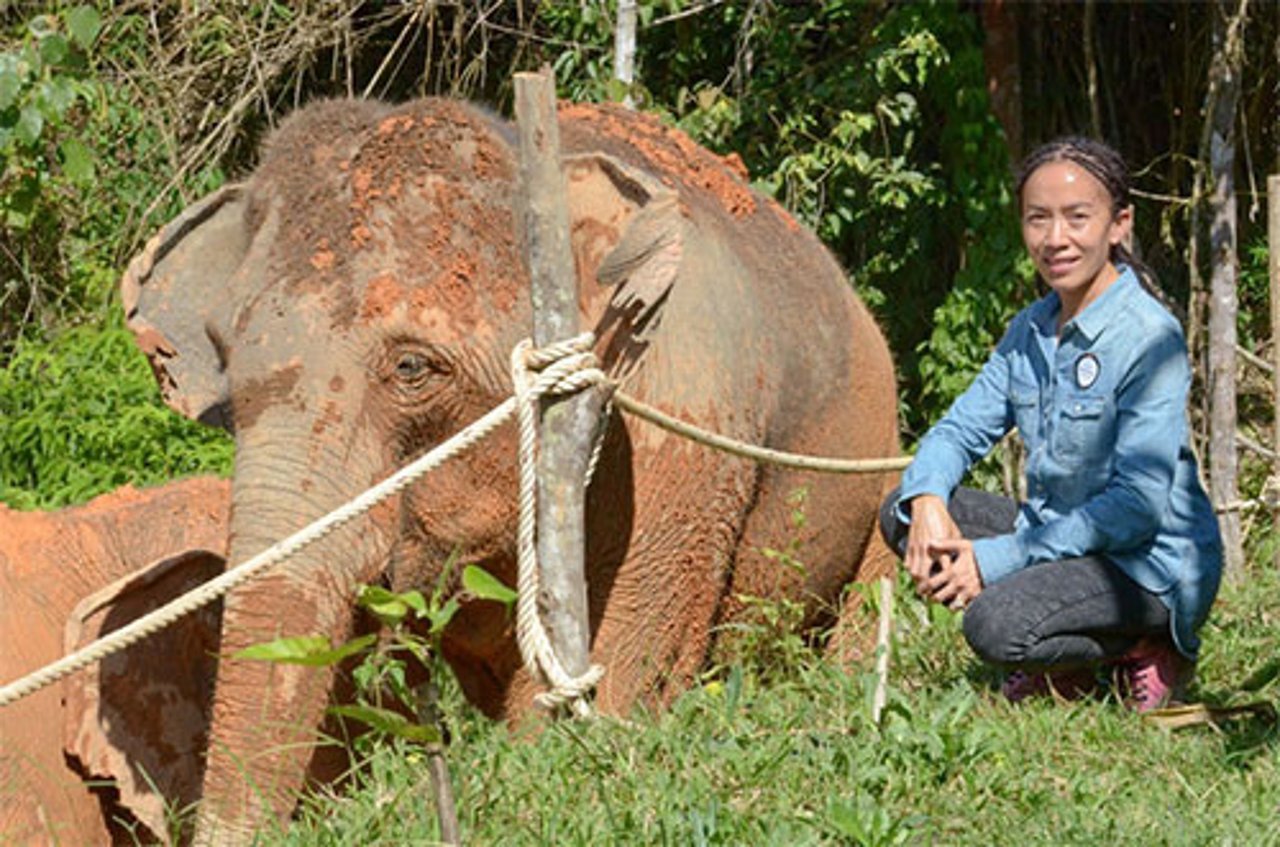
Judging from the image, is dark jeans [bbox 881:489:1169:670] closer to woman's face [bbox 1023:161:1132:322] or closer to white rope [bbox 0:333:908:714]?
woman's face [bbox 1023:161:1132:322]

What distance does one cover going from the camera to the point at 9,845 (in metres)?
4.96

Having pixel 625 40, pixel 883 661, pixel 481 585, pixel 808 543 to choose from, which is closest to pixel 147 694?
pixel 808 543

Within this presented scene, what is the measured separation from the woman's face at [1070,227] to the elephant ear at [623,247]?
85cm

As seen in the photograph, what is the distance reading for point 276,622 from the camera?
4578 millimetres

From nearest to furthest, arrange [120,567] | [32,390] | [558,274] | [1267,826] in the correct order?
[1267,826]
[558,274]
[120,567]
[32,390]

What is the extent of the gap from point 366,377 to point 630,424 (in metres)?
0.75

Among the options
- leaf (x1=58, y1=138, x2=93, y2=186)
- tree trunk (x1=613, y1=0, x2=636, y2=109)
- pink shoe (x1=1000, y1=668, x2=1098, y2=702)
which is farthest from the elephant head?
tree trunk (x1=613, y1=0, x2=636, y2=109)

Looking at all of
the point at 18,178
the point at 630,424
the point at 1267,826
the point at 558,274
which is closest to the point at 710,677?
the point at 630,424

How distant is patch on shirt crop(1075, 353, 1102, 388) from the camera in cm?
474

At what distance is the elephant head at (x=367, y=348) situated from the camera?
459 centimetres

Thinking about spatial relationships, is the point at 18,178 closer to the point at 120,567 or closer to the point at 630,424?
the point at 120,567

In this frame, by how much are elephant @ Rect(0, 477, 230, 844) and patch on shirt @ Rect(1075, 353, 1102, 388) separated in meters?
2.32

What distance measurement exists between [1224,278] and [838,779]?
14.5 ft

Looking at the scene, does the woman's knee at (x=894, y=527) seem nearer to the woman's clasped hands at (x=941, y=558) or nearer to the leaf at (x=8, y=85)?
Answer: the woman's clasped hands at (x=941, y=558)
